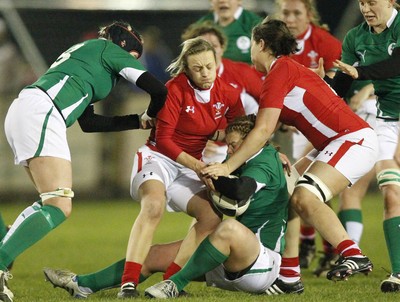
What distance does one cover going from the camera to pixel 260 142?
6312mm

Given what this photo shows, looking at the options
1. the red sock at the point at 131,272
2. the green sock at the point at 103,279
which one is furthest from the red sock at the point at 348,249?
the green sock at the point at 103,279

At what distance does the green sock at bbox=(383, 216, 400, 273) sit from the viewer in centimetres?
674

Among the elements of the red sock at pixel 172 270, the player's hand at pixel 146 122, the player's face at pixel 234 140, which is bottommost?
the red sock at pixel 172 270

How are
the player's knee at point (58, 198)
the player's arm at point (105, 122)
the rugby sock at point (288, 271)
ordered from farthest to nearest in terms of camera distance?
the player's arm at point (105, 122) → the rugby sock at point (288, 271) → the player's knee at point (58, 198)

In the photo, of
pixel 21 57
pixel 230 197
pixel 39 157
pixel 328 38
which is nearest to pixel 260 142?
pixel 230 197

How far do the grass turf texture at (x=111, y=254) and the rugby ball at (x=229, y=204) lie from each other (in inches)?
21.1

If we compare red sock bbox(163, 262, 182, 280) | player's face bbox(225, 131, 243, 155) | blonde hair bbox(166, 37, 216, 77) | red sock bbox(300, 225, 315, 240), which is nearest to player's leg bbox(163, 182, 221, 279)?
red sock bbox(163, 262, 182, 280)

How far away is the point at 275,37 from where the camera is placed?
6.68 meters

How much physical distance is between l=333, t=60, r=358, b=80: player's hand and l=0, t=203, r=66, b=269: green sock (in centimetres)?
198

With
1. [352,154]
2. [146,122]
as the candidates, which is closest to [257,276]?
[352,154]

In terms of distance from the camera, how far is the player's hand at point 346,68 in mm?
6496

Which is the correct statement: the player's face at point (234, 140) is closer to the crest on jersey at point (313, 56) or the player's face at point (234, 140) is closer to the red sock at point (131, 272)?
the red sock at point (131, 272)

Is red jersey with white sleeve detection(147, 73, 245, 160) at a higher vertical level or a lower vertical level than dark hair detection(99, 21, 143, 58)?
lower

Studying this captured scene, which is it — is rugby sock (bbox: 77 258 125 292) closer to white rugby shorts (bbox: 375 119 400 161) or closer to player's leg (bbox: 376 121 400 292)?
player's leg (bbox: 376 121 400 292)
